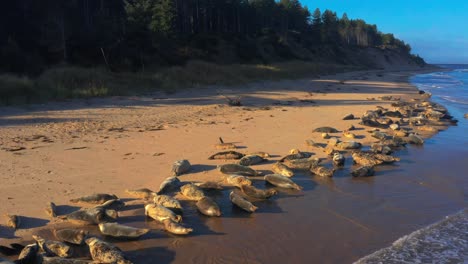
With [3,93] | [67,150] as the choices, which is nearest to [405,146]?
[67,150]

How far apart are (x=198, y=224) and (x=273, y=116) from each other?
1019 centimetres

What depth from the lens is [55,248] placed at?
4.43 meters

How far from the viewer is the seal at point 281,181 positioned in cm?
705

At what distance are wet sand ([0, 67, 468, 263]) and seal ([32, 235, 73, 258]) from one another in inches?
21.6

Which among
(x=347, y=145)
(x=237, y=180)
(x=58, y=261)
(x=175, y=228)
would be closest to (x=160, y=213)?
(x=175, y=228)

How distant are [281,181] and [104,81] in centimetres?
1430

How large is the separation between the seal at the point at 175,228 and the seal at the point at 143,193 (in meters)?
1.11

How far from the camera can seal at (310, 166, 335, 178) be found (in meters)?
7.80

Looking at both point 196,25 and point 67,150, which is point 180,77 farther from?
point 196,25

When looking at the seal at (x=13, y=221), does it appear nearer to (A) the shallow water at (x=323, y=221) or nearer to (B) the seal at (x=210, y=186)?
(A) the shallow water at (x=323, y=221)

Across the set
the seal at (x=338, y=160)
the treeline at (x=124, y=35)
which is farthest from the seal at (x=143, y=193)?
the treeline at (x=124, y=35)

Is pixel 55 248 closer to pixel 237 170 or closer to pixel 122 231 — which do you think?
pixel 122 231

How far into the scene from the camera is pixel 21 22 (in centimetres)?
2992

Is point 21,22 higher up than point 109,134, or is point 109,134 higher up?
point 21,22
